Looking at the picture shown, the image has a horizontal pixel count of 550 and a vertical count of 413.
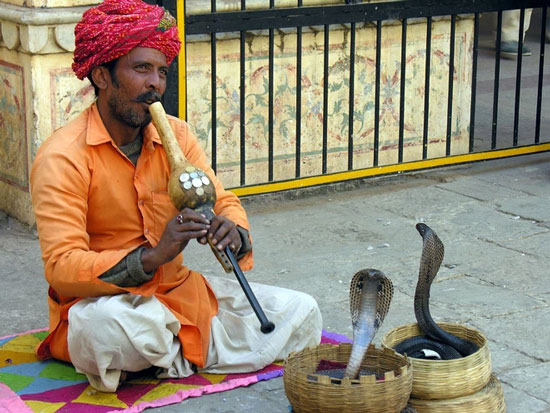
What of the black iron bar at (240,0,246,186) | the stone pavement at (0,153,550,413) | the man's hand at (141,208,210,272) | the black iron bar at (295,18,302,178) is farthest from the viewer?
the black iron bar at (295,18,302,178)

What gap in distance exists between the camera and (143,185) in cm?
349

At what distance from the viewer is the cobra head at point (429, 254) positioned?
126 inches

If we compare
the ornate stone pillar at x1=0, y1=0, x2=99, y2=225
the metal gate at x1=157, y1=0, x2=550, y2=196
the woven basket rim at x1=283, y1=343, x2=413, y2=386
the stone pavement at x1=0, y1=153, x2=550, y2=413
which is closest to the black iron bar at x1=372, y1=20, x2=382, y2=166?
the metal gate at x1=157, y1=0, x2=550, y2=196

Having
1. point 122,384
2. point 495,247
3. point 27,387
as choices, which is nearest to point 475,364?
point 122,384

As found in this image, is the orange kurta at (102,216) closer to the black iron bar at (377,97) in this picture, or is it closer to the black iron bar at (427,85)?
the black iron bar at (377,97)

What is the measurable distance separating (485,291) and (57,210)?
6.19 feet

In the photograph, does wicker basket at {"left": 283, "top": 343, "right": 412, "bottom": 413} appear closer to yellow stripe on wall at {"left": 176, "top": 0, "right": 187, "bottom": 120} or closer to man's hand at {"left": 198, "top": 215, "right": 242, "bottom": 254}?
man's hand at {"left": 198, "top": 215, "right": 242, "bottom": 254}

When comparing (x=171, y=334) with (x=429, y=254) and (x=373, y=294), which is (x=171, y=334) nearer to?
(x=373, y=294)

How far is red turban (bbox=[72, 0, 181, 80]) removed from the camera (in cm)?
332

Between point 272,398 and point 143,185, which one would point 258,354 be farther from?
point 143,185

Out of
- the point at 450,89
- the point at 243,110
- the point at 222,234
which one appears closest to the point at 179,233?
the point at 222,234

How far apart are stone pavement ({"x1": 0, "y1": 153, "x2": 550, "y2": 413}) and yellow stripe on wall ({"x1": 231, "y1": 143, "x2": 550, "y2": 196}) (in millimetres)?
82

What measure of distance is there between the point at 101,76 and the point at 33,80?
5.18ft

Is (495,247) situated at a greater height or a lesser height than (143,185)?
lesser
